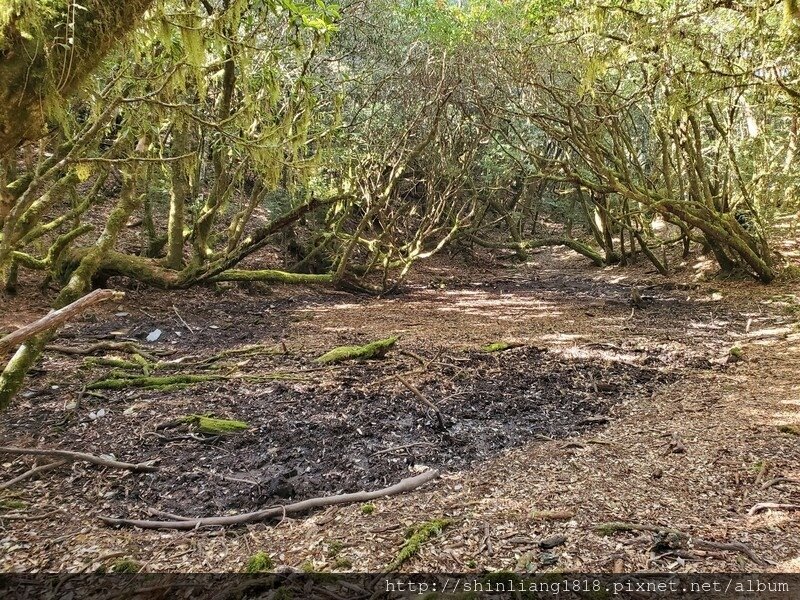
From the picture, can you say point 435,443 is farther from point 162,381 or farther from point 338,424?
point 162,381

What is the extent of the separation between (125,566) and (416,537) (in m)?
1.49

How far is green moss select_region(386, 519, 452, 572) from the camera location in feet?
8.39

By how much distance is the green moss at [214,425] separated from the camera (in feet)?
14.0

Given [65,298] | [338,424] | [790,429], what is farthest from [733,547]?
[65,298]

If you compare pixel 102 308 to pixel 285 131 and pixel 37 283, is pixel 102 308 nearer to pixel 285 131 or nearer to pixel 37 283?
pixel 37 283

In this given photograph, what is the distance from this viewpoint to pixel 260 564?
8.32ft

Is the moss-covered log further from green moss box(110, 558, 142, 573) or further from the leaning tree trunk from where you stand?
green moss box(110, 558, 142, 573)

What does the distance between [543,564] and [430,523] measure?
0.68 meters

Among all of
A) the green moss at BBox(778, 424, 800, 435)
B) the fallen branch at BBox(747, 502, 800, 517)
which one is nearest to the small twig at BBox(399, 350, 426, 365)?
the green moss at BBox(778, 424, 800, 435)

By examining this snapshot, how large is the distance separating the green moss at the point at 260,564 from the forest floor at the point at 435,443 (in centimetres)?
8

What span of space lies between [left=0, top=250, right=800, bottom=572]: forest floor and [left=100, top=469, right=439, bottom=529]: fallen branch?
0.20 feet

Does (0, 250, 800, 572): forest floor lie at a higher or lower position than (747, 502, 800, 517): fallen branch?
lower

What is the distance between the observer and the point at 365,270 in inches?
504

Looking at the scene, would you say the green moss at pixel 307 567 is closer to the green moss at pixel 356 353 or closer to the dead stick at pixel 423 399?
the dead stick at pixel 423 399
